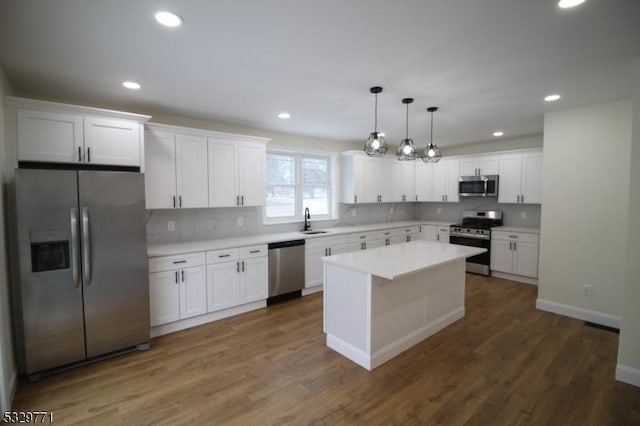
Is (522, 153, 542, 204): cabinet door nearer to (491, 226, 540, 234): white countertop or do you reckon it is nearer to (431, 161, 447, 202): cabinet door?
(491, 226, 540, 234): white countertop

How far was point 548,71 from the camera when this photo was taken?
8.16ft

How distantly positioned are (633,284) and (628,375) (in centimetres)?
77

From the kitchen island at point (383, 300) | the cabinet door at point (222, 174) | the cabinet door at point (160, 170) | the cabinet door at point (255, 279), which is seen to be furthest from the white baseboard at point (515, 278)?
the cabinet door at point (160, 170)

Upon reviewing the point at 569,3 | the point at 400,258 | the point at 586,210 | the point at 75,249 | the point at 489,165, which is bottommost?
the point at 400,258

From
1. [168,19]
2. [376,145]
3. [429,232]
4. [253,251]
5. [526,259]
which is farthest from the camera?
[429,232]

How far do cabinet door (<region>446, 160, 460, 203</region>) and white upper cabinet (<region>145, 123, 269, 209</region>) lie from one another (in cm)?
402

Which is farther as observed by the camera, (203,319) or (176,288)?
(203,319)

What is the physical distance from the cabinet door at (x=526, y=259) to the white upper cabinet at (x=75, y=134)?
19.0 feet

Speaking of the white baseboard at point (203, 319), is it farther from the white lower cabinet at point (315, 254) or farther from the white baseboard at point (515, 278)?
the white baseboard at point (515, 278)

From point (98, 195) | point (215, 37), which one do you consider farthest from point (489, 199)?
point (98, 195)

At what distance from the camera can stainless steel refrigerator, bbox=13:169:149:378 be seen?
2.44 meters

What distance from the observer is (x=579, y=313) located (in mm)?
3637

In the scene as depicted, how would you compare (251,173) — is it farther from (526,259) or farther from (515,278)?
(515,278)

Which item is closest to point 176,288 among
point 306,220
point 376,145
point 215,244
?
point 215,244
